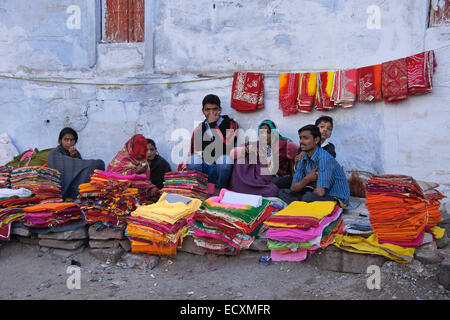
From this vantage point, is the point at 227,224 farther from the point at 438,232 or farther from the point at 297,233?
the point at 438,232

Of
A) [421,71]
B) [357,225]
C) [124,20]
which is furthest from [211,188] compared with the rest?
[124,20]

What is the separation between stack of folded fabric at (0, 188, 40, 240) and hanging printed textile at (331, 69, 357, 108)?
153 inches

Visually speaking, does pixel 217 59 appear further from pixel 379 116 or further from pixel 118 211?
pixel 118 211

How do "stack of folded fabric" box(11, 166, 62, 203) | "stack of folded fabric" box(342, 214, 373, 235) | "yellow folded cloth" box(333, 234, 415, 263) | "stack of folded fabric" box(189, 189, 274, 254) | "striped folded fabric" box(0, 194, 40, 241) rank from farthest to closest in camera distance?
"stack of folded fabric" box(11, 166, 62, 203), "striped folded fabric" box(0, 194, 40, 241), "stack of folded fabric" box(189, 189, 274, 254), "stack of folded fabric" box(342, 214, 373, 235), "yellow folded cloth" box(333, 234, 415, 263)

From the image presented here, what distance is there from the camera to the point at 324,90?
17.4ft

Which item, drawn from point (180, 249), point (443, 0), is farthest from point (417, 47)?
point (180, 249)

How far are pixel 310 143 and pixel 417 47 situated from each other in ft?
6.98

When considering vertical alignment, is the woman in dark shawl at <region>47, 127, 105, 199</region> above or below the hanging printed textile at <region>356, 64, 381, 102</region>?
below

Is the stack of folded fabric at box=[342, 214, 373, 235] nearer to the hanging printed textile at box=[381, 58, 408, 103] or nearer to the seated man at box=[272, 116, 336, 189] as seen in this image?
the seated man at box=[272, 116, 336, 189]

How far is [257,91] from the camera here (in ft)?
18.7

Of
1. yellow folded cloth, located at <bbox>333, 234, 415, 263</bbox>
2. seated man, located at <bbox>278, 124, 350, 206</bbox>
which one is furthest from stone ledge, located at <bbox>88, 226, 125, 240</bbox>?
yellow folded cloth, located at <bbox>333, 234, 415, 263</bbox>

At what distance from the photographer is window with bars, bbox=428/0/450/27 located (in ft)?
16.1

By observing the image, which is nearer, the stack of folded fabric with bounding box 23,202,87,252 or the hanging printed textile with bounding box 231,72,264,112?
the stack of folded fabric with bounding box 23,202,87,252

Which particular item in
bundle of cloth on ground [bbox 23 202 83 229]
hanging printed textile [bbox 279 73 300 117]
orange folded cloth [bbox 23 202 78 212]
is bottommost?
bundle of cloth on ground [bbox 23 202 83 229]
